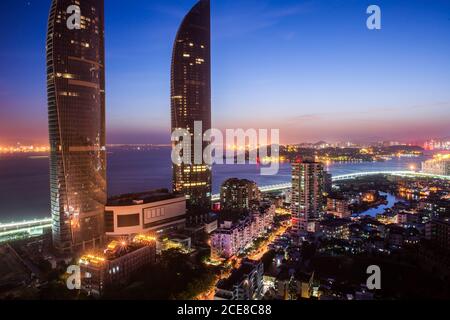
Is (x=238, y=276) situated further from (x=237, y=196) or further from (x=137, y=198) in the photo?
(x=237, y=196)

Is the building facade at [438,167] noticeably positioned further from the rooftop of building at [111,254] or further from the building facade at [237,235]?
the rooftop of building at [111,254]

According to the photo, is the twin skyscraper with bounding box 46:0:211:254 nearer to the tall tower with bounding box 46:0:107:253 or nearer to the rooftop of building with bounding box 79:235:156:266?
the tall tower with bounding box 46:0:107:253

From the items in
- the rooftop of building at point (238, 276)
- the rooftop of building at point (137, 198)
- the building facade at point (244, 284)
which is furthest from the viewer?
the rooftop of building at point (137, 198)

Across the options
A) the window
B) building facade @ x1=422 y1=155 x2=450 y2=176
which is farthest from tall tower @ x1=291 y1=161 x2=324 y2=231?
building facade @ x1=422 y1=155 x2=450 y2=176

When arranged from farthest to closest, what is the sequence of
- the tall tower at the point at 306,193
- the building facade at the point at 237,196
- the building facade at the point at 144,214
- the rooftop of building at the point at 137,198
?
1. the building facade at the point at 237,196
2. the tall tower at the point at 306,193
3. the rooftop of building at the point at 137,198
4. the building facade at the point at 144,214

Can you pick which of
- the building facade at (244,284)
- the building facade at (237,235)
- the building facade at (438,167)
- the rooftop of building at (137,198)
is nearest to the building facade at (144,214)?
the rooftop of building at (137,198)

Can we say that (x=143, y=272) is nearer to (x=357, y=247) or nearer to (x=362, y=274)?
(x=362, y=274)
